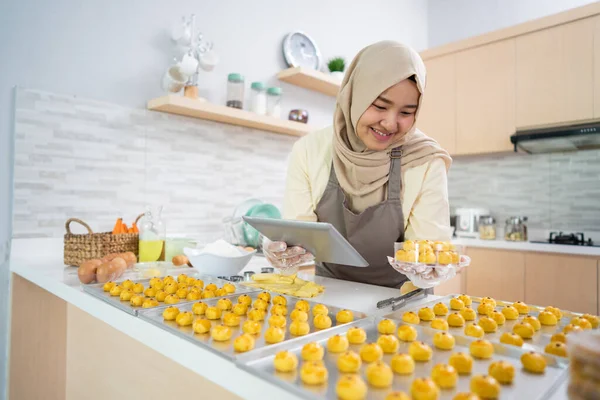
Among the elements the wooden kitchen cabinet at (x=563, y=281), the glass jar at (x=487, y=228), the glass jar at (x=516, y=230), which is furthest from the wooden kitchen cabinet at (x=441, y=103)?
the wooden kitchen cabinet at (x=563, y=281)

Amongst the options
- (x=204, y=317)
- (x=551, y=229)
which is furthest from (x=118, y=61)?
(x=551, y=229)

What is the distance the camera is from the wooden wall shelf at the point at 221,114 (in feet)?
7.86

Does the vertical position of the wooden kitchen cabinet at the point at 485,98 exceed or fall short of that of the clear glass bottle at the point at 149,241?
it exceeds it

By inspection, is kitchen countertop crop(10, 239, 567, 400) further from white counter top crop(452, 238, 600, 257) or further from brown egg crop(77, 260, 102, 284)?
→ white counter top crop(452, 238, 600, 257)

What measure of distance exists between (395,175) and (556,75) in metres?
2.31

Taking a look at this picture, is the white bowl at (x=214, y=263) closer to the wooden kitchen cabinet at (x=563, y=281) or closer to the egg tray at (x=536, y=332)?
the egg tray at (x=536, y=332)

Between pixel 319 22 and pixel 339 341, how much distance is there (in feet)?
10.8

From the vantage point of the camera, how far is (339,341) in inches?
30.1

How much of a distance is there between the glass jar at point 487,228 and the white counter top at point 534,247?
22 cm

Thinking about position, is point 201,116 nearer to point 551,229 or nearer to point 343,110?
point 343,110

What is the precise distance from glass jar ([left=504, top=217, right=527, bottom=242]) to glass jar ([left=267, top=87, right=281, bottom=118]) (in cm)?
207

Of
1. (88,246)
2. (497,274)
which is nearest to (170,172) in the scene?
(88,246)

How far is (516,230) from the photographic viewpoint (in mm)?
3357

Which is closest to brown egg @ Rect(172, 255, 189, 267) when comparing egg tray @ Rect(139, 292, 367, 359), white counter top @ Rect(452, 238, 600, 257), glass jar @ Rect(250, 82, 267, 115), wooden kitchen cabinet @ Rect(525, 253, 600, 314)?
egg tray @ Rect(139, 292, 367, 359)
